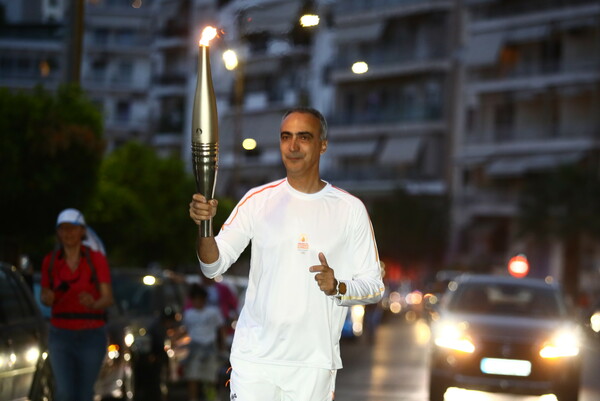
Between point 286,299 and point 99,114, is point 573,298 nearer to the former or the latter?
point 99,114

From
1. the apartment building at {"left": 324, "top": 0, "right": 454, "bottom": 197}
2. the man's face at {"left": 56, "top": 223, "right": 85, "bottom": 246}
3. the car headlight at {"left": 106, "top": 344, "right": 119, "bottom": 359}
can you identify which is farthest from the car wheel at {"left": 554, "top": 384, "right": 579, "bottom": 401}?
the apartment building at {"left": 324, "top": 0, "right": 454, "bottom": 197}

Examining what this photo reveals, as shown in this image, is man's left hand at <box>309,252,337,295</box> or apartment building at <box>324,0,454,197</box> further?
apartment building at <box>324,0,454,197</box>

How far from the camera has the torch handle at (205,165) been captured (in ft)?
20.7

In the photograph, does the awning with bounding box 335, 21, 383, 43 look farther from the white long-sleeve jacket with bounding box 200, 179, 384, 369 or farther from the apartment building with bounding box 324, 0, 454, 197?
the white long-sleeve jacket with bounding box 200, 179, 384, 369

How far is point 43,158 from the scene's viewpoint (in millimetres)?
24797

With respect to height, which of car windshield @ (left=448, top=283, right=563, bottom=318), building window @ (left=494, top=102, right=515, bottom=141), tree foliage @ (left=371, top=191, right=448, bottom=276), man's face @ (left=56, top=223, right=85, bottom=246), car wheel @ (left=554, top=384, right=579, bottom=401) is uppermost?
building window @ (left=494, top=102, right=515, bottom=141)

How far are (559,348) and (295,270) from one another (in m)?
11.5

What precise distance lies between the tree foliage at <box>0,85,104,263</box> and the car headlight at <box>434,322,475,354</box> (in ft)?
25.5

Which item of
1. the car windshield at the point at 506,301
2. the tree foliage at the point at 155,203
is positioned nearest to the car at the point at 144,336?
the car windshield at the point at 506,301

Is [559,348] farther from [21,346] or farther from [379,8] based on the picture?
[379,8]

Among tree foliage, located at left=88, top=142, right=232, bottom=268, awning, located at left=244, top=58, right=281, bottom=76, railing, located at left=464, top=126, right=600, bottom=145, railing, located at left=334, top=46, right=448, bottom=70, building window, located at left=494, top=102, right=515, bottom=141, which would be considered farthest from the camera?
awning, located at left=244, top=58, right=281, bottom=76

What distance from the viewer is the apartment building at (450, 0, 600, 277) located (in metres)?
71.8

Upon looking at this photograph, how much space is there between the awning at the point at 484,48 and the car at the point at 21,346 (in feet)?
215

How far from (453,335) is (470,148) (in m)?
60.5
